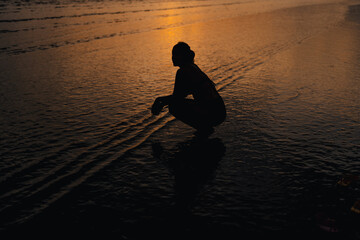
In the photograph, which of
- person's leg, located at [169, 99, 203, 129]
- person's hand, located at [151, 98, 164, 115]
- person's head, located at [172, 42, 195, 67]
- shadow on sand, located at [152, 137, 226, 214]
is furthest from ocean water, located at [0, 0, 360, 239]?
person's head, located at [172, 42, 195, 67]

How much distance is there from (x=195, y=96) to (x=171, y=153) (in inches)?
34.5

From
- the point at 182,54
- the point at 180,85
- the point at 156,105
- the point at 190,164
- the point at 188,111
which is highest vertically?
the point at 182,54

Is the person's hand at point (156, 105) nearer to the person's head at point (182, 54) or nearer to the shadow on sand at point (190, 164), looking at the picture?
the shadow on sand at point (190, 164)

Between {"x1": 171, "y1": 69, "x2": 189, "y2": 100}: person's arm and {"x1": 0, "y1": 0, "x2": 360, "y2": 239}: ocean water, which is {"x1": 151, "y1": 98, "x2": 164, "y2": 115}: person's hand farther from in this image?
{"x1": 0, "y1": 0, "x2": 360, "y2": 239}: ocean water

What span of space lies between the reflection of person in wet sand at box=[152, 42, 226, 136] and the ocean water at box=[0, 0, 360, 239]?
10.1 inches

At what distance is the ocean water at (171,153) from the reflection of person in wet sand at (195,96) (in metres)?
0.26

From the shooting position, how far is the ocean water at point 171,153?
10.4ft

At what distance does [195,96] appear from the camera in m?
4.98

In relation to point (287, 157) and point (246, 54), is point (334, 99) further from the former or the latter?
point (246, 54)

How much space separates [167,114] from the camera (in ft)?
20.2

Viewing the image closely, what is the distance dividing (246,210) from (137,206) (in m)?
0.95

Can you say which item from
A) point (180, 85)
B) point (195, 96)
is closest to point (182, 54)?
point (180, 85)

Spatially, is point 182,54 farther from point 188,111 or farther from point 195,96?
point 188,111

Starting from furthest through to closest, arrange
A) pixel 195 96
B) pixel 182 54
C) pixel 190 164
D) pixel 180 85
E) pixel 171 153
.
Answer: pixel 195 96 < pixel 180 85 < pixel 182 54 < pixel 171 153 < pixel 190 164
